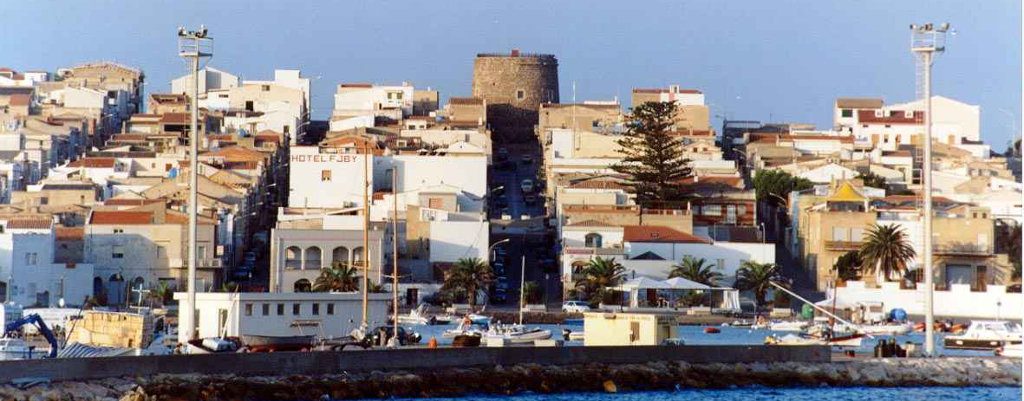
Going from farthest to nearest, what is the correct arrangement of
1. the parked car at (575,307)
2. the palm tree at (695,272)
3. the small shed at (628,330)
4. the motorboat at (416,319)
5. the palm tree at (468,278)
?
the palm tree at (695,272)
the palm tree at (468,278)
the parked car at (575,307)
the motorboat at (416,319)
the small shed at (628,330)

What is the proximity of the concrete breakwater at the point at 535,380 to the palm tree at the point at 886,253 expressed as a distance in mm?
26906

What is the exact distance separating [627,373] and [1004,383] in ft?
25.5

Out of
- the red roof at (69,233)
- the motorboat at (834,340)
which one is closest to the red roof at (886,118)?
the red roof at (69,233)

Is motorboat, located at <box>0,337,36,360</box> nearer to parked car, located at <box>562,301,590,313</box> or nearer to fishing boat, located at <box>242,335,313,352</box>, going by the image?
fishing boat, located at <box>242,335,313,352</box>

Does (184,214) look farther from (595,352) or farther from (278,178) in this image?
(595,352)

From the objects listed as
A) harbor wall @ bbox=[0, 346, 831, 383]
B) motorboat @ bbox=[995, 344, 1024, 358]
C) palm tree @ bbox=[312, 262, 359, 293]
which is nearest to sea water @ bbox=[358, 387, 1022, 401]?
harbor wall @ bbox=[0, 346, 831, 383]

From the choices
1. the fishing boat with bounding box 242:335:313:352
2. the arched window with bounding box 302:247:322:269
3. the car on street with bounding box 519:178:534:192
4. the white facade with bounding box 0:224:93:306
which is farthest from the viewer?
the car on street with bounding box 519:178:534:192

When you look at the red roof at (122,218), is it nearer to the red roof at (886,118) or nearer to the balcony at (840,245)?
the balcony at (840,245)

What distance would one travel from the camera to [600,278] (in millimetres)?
72062

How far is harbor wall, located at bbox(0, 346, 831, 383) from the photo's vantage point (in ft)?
116

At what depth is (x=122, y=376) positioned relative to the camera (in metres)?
36.1

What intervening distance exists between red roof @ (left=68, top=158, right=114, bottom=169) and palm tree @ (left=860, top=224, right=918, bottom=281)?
105 feet

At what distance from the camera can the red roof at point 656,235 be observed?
75.4m

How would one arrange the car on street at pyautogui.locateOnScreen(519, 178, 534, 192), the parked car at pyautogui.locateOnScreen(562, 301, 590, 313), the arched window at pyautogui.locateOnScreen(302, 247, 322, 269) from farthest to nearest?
the car on street at pyautogui.locateOnScreen(519, 178, 534, 192)
the arched window at pyautogui.locateOnScreen(302, 247, 322, 269)
the parked car at pyautogui.locateOnScreen(562, 301, 590, 313)
